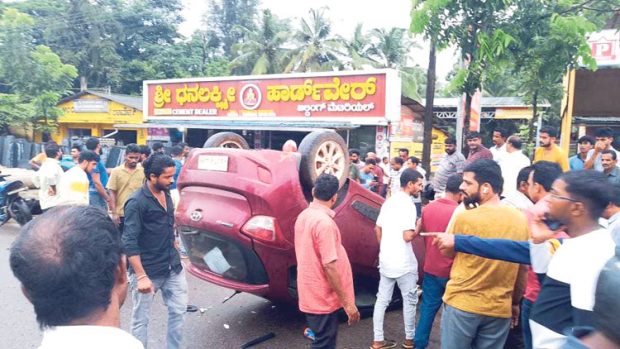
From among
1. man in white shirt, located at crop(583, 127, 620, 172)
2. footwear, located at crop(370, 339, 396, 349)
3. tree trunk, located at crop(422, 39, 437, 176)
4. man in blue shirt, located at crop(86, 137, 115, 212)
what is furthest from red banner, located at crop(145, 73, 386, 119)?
footwear, located at crop(370, 339, 396, 349)

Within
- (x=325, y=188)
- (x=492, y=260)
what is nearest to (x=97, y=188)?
(x=325, y=188)

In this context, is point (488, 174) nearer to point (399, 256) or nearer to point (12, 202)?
point (399, 256)

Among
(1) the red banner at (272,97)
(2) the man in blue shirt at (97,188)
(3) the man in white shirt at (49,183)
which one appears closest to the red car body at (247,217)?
(2) the man in blue shirt at (97,188)

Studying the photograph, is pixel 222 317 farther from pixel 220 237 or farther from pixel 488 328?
pixel 488 328

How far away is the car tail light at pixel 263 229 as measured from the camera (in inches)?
147

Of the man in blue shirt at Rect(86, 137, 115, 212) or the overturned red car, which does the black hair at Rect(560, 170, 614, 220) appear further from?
the man in blue shirt at Rect(86, 137, 115, 212)

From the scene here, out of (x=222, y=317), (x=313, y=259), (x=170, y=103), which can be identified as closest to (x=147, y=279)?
(x=313, y=259)

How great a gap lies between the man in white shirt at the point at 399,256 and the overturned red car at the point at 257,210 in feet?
1.34

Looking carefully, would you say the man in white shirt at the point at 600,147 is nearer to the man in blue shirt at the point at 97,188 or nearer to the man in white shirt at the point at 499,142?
the man in white shirt at the point at 499,142

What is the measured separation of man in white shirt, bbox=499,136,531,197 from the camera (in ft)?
19.4

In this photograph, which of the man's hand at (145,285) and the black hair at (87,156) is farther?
the black hair at (87,156)

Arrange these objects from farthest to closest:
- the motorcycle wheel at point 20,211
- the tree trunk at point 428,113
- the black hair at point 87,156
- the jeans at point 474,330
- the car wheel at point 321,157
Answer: the tree trunk at point 428,113 → the motorcycle wheel at point 20,211 → the black hair at point 87,156 → the car wheel at point 321,157 → the jeans at point 474,330

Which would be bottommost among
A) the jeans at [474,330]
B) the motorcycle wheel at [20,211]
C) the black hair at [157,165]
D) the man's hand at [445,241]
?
the motorcycle wheel at [20,211]

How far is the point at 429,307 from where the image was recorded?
12.7ft
